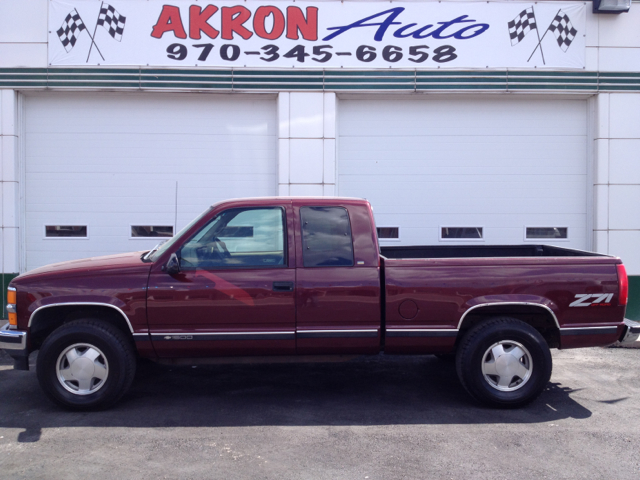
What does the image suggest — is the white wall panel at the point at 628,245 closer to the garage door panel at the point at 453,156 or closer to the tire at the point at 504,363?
the garage door panel at the point at 453,156

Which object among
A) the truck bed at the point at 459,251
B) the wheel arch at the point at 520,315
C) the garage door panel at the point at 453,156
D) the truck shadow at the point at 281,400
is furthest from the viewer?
the garage door panel at the point at 453,156

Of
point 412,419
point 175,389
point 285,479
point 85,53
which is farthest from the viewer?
point 85,53

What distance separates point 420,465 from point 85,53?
7.86 metres

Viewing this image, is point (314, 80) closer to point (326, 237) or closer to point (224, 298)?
Result: point (326, 237)

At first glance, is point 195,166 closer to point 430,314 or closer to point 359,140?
point 359,140

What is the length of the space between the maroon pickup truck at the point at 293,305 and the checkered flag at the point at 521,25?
518 centimetres

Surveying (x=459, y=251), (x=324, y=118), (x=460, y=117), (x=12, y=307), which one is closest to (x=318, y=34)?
(x=324, y=118)

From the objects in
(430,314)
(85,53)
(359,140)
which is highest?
(85,53)

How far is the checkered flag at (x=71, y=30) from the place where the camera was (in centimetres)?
924

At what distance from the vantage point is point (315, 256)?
551 cm

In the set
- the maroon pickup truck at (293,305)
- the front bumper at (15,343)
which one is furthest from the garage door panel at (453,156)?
the front bumper at (15,343)

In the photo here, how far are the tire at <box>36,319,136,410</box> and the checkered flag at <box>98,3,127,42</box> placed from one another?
5519 mm

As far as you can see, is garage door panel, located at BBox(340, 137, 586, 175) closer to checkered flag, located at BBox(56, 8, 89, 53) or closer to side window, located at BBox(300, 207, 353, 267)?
side window, located at BBox(300, 207, 353, 267)

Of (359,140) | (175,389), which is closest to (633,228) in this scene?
(359,140)
